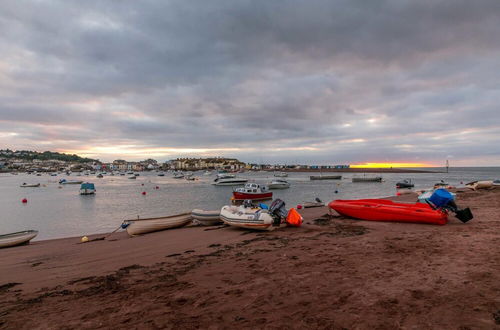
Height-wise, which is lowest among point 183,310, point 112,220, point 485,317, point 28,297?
point 112,220

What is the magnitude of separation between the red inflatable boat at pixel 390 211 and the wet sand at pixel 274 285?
2.07 metres

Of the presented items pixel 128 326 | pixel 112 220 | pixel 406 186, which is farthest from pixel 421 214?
pixel 406 186

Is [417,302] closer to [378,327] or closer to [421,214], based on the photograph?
[378,327]

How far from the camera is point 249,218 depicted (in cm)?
1361

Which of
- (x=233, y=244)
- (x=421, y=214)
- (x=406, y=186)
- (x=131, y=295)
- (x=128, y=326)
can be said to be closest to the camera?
(x=128, y=326)

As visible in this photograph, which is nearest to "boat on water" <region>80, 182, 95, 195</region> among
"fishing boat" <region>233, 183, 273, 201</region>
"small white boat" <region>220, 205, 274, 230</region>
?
"fishing boat" <region>233, 183, 273, 201</region>

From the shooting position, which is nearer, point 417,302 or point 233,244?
point 417,302

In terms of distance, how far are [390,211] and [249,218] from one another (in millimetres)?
7228

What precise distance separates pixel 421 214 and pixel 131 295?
13.1 m

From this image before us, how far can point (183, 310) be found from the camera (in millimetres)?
5141

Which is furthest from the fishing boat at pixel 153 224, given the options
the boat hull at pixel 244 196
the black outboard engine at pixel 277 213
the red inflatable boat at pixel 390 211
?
the boat hull at pixel 244 196

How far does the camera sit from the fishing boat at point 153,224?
16047mm

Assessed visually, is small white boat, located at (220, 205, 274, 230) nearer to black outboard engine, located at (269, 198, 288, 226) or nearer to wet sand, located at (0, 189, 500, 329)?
black outboard engine, located at (269, 198, 288, 226)

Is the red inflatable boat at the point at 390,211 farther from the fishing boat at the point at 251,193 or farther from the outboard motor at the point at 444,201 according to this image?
the fishing boat at the point at 251,193
